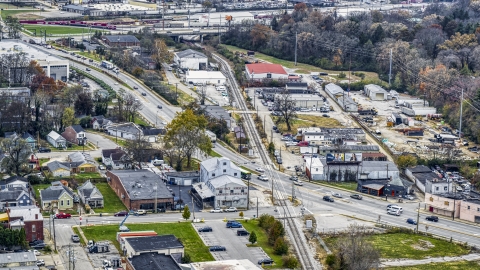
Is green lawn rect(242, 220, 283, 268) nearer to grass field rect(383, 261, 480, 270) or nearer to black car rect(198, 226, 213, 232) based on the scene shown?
black car rect(198, 226, 213, 232)

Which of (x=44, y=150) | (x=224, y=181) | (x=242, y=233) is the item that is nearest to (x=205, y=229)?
(x=242, y=233)

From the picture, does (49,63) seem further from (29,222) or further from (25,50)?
(29,222)

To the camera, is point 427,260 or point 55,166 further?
point 55,166

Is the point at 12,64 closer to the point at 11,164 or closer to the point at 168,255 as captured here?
the point at 11,164

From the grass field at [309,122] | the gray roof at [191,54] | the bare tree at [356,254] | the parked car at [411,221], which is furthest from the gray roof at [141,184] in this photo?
the gray roof at [191,54]

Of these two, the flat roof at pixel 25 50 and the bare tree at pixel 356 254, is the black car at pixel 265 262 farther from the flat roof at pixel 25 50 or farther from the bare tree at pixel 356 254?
the flat roof at pixel 25 50

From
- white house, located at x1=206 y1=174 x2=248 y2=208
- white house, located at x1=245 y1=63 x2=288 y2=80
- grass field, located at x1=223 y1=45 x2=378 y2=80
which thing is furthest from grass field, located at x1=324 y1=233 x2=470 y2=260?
grass field, located at x1=223 y1=45 x2=378 y2=80

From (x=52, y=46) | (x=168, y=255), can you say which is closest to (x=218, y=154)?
(x=168, y=255)

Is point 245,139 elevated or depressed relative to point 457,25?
depressed
